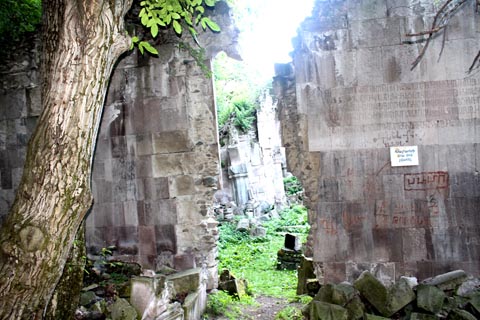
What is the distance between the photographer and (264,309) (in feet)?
20.9

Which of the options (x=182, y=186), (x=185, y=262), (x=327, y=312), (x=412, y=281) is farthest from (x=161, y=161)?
(x=412, y=281)

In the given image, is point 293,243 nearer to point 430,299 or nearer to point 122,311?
point 430,299

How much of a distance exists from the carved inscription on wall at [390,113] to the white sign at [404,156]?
83 millimetres

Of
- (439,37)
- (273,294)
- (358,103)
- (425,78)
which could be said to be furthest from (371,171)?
(273,294)

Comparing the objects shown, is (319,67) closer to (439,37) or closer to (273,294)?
(439,37)

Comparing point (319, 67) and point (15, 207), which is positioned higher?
point (319, 67)

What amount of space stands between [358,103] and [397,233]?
1.83 m

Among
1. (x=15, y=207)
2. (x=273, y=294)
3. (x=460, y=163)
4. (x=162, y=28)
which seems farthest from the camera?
(x=273, y=294)

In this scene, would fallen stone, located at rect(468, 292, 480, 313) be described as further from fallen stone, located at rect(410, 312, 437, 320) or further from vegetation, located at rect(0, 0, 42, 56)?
vegetation, located at rect(0, 0, 42, 56)

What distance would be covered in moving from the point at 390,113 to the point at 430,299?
7.86ft

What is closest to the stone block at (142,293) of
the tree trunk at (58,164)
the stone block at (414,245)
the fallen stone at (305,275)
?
the tree trunk at (58,164)

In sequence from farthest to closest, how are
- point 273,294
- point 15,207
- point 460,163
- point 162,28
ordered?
point 273,294 → point 162,28 → point 460,163 → point 15,207

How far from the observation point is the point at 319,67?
5.88 meters

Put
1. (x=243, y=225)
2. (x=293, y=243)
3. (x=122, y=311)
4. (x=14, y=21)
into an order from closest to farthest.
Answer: (x=122, y=311) → (x=14, y=21) → (x=293, y=243) → (x=243, y=225)
